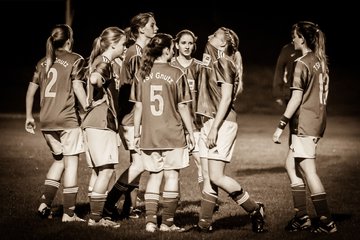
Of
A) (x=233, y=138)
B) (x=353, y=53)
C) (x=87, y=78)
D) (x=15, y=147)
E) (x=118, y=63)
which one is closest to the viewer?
(x=233, y=138)

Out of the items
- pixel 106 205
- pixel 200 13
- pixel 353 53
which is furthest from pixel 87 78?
pixel 200 13

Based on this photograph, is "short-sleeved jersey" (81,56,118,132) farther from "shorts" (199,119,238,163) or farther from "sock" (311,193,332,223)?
"sock" (311,193,332,223)

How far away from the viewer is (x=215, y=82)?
7.79m

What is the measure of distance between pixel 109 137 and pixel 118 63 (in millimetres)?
1527

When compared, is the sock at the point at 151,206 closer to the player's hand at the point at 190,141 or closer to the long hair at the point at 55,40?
the player's hand at the point at 190,141

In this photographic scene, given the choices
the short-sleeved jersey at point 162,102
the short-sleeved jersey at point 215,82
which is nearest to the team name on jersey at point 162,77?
the short-sleeved jersey at point 162,102

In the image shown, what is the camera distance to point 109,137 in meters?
7.93

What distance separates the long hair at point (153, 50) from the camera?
25.0 ft

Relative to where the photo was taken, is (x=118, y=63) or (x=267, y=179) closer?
(x=118, y=63)

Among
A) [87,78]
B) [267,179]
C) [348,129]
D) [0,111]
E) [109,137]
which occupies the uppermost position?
Answer: [87,78]

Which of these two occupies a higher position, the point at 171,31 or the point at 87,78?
the point at 87,78

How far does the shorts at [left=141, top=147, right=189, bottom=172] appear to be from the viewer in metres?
7.70

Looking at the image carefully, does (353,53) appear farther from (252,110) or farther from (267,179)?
(267,179)

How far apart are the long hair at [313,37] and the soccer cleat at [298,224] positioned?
1740 mm
